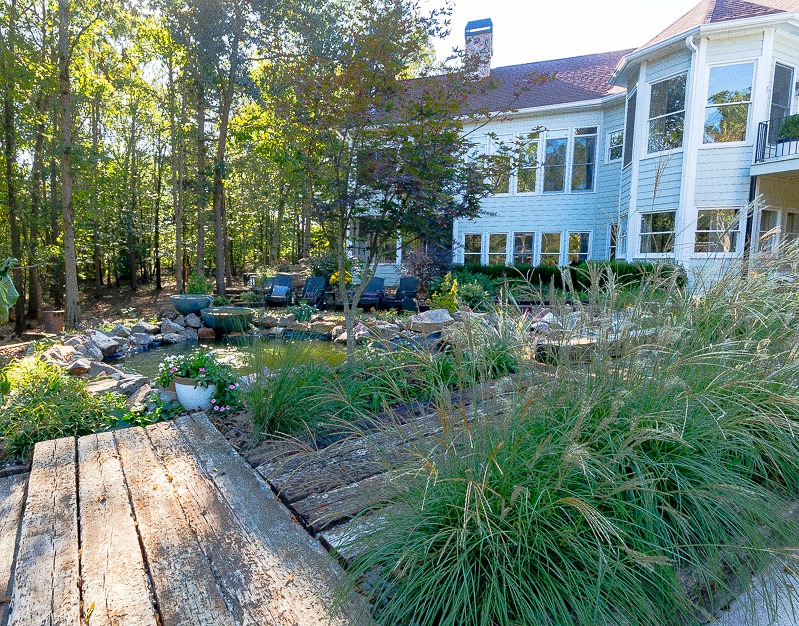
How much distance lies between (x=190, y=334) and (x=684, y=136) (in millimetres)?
10395

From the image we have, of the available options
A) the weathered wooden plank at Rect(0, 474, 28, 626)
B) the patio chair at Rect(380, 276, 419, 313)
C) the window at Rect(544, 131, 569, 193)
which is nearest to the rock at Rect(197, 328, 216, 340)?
the patio chair at Rect(380, 276, 419, 313)

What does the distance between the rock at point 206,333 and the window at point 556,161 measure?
9302 millimetres

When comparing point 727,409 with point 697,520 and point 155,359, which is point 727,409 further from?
point 155,359

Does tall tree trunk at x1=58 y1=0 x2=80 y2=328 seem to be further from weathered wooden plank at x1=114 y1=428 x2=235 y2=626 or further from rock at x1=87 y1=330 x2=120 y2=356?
weathered wooden plank at x1=114 y1=428 x2=235 y2=626

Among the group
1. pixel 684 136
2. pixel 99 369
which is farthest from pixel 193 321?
pixel 684 136

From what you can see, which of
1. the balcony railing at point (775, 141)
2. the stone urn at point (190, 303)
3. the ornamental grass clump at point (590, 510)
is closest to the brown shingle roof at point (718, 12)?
the balcony railing at point (775, 141)

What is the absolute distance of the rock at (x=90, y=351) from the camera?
Answer: 24.0ft

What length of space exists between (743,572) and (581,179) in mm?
12956

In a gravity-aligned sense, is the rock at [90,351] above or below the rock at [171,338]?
above

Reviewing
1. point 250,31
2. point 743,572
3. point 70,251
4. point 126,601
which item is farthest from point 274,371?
point 250,31

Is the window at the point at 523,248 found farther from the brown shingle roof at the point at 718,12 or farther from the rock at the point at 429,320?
the rock at the point at 429,320

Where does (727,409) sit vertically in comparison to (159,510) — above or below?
above

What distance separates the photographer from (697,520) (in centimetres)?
170

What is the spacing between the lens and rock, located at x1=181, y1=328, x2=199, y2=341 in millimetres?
9621
